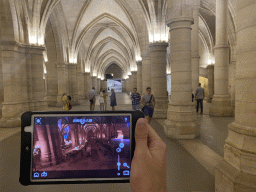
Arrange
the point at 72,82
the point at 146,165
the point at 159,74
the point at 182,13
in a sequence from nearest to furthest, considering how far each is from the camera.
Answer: the point at 146,165 → the point at 182,13 → the point at 159,74 → the point at 72,82

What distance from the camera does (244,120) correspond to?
2.92 m

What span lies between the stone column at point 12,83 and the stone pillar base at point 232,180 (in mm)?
9528

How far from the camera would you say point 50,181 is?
1.20m

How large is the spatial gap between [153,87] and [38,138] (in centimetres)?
1069

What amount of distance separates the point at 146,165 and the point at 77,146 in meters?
0.49

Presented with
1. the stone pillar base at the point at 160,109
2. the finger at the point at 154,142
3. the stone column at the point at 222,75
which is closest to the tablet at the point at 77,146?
the finger at the point at 154,142

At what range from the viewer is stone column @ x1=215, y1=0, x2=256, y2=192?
269 centimetres

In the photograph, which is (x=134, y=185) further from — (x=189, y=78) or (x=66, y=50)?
(x=66, y=50)

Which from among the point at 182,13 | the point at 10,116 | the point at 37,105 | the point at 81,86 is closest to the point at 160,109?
the point at 182,13

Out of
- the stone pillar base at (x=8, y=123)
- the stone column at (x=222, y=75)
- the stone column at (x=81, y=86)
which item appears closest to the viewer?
the stone pillar base at (x=8, y=123)

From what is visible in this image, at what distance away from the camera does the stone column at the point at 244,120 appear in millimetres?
2693

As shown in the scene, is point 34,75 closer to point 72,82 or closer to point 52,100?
point 52,100

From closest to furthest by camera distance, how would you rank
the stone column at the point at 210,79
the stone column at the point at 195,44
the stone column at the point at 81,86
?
the stone column at the point at 195,44 → the stone column at the point at 210,79 → the stone column at the point at 81,86

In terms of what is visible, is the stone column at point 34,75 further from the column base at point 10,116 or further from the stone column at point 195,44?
the stone column at point 195,44
